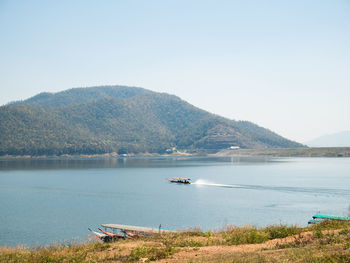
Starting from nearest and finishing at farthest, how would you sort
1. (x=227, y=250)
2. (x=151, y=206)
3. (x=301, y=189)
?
(x=227, y=250)
(x=151, y=206)
(x=301, y=189)

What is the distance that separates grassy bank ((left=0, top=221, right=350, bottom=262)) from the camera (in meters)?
13.3

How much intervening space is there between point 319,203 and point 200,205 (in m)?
18.1

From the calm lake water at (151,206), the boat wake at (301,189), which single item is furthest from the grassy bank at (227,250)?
the boat wake at (301,189)

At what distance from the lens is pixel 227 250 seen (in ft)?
51.0

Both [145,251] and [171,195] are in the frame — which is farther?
[171,195]

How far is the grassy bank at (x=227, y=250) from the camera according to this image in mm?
13320

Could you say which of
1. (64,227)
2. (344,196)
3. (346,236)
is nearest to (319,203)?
(344,196)

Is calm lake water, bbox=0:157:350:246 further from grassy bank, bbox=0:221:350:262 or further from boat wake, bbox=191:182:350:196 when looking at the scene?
grassy bank, bbox=0:221:350:262

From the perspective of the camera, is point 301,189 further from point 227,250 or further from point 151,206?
point 227,250

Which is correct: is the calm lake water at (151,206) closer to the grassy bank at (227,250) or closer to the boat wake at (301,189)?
the boat wake at (301,189)

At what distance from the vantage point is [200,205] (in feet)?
180

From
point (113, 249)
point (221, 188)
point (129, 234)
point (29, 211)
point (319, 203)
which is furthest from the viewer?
point (221, 188)

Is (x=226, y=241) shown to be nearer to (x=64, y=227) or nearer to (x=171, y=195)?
(x=64, y=227)

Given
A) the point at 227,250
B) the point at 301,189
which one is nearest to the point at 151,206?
the point at 301,189
